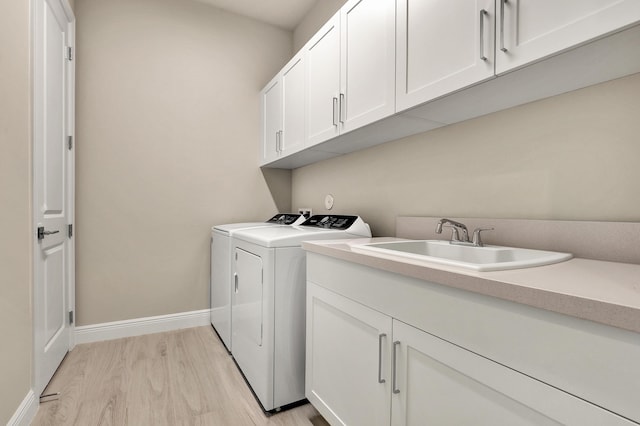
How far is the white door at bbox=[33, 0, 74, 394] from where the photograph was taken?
5.49 feet

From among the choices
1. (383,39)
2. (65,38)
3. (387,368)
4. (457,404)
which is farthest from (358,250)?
(65,38)

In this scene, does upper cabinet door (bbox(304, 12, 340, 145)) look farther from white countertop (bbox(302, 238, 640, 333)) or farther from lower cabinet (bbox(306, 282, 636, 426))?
white countertop (bbox(302, 238, 640, 333))

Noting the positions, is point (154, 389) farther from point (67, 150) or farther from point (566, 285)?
point (566, 285)

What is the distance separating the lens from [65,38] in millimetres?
2205

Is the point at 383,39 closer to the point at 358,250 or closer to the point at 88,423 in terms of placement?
the point at 358,250

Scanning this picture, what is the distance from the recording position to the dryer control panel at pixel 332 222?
1.95m

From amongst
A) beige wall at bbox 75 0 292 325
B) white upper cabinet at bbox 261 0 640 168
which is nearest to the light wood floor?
beige wall at bbox 75 0 292 325

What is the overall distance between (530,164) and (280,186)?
7.56 ft

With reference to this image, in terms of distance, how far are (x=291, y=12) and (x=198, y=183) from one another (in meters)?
1.77

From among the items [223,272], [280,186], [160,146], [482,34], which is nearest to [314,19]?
[280,186]

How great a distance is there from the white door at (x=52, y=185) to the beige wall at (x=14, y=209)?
0.33 feet

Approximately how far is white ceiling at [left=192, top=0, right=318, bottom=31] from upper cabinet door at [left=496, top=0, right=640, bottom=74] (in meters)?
2.26

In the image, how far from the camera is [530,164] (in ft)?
3.98

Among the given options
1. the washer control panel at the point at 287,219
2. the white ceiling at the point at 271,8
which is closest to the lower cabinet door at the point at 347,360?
the washer control panel at the point at 287,219
